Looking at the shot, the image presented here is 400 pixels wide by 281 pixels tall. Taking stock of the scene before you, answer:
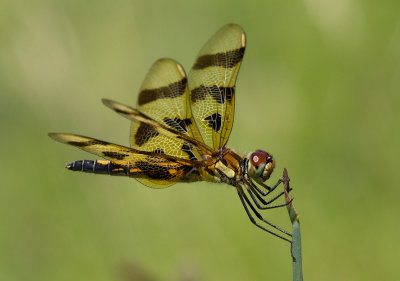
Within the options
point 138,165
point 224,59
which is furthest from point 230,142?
point 138,165

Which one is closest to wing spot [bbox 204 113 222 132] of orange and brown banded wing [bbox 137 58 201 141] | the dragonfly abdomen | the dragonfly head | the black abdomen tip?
orange and brown banded wing [bbox 137 58 201 141]

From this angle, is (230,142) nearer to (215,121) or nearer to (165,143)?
(215,121)

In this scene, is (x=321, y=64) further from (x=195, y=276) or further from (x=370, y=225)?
(x=195, y=276)

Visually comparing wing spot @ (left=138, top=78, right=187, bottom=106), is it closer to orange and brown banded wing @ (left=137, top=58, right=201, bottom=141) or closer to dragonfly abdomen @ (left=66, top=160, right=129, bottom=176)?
orange and brown banded wing @ (left=137, top=58, right=201, bottom=141)

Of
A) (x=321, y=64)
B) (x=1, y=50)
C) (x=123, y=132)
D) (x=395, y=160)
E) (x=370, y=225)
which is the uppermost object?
(x=1, y=50)

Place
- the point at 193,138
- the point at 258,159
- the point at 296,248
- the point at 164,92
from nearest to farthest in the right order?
the point at 296,248
the point at 258,159
the point at 193,138
the point at 164,92

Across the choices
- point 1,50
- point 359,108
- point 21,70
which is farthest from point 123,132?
point 359,108
